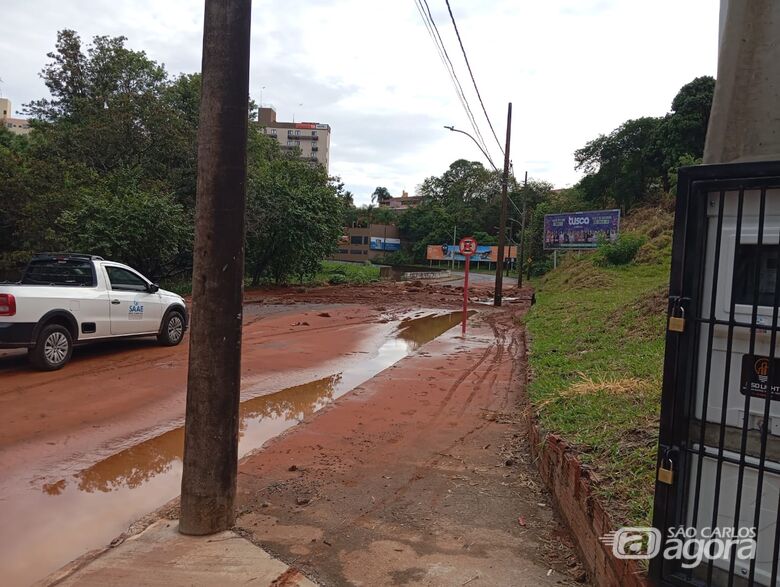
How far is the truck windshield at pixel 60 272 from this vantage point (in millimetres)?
9789

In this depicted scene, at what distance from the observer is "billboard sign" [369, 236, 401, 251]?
9312cm

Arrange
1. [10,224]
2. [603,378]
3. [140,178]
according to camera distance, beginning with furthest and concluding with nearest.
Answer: [140,178] → [10,224] → [603,378]

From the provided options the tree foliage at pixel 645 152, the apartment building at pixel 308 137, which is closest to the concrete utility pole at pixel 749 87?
the tree foliage at pixel 645 152

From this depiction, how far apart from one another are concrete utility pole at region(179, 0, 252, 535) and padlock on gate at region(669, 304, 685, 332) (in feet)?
8.39

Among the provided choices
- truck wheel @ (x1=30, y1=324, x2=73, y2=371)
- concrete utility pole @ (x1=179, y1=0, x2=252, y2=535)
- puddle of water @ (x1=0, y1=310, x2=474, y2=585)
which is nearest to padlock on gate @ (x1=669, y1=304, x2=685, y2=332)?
concrete utility pole @ (x1=179, y1=0, x2=252, y2=535)

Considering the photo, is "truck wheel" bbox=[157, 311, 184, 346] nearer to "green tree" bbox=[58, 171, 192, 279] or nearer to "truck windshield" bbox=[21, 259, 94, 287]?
"truck windshield" bbox=[21, 259, 94, 287]

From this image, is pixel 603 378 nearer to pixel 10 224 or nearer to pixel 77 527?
pixel 77 527

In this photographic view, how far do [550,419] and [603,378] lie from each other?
1.61 meters

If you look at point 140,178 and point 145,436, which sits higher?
point 140,178

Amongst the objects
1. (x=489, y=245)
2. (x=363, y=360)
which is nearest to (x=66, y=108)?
(x=363, y=360)

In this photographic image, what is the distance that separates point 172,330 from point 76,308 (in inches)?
102

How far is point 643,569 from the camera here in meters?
2.87

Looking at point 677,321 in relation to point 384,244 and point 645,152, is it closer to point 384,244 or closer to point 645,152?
point 645,152

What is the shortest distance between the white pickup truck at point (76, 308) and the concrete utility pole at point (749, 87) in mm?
8849
